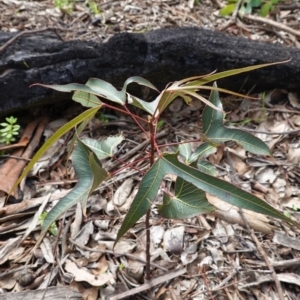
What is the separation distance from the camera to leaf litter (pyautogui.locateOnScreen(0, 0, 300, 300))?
126 cm

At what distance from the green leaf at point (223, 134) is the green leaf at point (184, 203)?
0.12 meters

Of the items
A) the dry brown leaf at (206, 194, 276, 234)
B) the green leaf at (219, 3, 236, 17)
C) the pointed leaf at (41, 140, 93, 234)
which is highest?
the pointed leaf at (41, 140, 93, 234)

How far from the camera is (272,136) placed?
1.74 metres

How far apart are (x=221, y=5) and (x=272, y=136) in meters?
1.20

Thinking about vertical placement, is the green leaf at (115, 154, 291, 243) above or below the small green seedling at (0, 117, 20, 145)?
above

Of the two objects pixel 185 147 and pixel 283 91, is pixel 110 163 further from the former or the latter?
pixel 283 91

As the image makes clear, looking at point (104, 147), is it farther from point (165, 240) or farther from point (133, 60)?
point (133, 60)

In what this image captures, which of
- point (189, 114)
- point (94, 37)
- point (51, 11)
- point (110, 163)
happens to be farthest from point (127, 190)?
point (51, 11)

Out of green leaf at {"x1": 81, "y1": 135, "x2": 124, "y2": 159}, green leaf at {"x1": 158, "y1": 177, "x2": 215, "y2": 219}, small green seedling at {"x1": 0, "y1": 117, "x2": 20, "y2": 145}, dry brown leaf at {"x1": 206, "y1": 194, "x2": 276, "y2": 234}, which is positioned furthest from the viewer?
small green seedling at {"x1": 0, "y1": 117, "x2": 20, "y2": 145}

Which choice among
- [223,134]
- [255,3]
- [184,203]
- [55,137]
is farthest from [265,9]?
[55,137]

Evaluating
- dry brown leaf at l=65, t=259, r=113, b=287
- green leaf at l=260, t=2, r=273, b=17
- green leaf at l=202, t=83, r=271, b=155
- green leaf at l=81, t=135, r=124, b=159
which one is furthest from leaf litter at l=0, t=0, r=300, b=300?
green leaf at l=260, t=2, r=273, b=17

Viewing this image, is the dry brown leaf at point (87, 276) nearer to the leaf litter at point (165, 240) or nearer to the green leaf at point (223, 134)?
the leaf litter at point (165, 240)

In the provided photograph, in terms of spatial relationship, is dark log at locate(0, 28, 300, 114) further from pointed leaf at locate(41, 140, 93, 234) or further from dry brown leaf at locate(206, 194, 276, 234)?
pointed leaf at locate(41, 140, 93, 234)

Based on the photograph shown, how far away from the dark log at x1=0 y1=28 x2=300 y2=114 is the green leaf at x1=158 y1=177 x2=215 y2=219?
97cm
